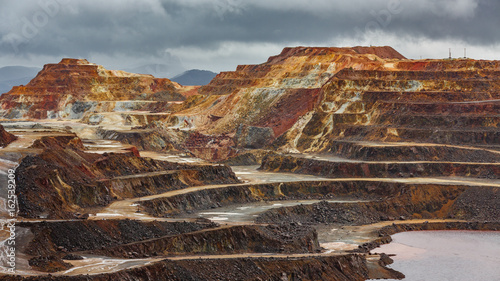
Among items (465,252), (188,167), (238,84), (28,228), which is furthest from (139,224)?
(238,84)

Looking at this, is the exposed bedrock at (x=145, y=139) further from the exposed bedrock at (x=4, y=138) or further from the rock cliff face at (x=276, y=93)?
the exposed bedrock at (x=4, y=138)

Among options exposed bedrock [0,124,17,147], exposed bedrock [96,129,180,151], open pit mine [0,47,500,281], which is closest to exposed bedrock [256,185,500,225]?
open pit mine [0,47,500,281]

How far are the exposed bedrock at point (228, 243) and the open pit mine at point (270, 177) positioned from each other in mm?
139

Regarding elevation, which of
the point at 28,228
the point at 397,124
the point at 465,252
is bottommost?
the point at 465,252

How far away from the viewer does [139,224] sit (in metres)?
68.6

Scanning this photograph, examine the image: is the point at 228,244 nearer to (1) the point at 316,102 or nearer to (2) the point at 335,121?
(2) the point at 335,121

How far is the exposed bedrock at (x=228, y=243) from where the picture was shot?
2434 inches

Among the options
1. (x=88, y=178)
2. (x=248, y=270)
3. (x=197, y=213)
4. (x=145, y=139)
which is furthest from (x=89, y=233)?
(x=145, y=139)

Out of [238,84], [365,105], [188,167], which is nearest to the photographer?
[188,167]

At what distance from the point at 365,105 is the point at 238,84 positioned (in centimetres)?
5218

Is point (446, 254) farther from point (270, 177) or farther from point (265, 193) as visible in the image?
point (270, 177)

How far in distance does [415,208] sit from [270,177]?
24402 mm

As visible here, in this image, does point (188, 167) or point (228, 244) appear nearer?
point (228, 244)

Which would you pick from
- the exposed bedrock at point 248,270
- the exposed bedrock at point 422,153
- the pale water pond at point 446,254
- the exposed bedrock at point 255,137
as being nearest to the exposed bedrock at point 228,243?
the exposed bedrock at point 248,270
